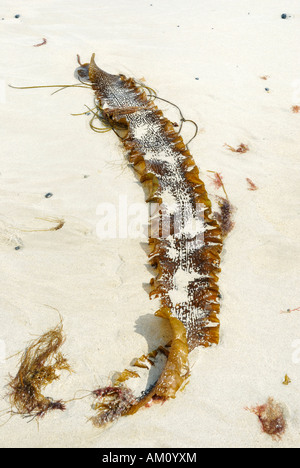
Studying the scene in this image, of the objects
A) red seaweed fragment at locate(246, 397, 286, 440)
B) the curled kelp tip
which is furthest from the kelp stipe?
red seaweed fragment at locate(246, 397, 286, 440)

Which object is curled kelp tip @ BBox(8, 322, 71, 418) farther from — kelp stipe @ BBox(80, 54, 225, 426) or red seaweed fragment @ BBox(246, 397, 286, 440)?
red seaweed fragment @ BBox(246, 397, 286, 440)

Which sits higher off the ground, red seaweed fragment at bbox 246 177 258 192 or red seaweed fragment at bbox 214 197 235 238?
red seaweed fragment at bbox 246 177 258 192

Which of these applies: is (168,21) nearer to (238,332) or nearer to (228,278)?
(228,278)

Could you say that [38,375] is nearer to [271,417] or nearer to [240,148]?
[271,417]

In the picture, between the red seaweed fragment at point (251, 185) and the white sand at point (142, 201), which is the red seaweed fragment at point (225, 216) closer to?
the white sand at point (142, 201)

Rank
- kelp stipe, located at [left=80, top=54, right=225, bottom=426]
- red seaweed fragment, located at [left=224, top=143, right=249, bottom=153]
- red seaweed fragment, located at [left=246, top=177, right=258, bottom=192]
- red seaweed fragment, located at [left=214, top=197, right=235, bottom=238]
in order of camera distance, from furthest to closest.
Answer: red seaweed fragment, located at [left=224, top=143, right=249, bottom=153] < red seaweed fragment, located at [left=246, top=177, right=258, bottom=192] < red seaweed fragment, located at [left=214, top=197, right=235, bottom=238] < kelp stipe, located at [left=80, top=54, right=225, bottom=426]

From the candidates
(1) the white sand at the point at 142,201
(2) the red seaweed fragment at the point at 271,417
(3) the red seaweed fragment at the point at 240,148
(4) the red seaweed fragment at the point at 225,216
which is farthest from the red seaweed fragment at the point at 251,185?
(2) the red seaweed fragment at the point at 271,417
